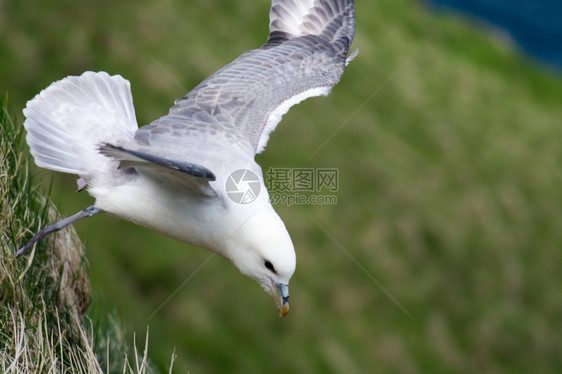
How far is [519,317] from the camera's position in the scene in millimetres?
11977

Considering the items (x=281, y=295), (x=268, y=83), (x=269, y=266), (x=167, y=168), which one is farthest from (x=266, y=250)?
(x=268, y=83)

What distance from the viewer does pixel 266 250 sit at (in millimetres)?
4137

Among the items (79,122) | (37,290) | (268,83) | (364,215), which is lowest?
(364,215)

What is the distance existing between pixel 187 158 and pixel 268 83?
4.25 feet

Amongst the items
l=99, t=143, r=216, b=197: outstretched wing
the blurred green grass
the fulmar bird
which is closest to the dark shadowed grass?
the fulmar bird

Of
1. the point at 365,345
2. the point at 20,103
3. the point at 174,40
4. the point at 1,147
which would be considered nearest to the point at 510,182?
the point at 365,345

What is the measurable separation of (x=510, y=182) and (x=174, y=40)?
21.0 ft

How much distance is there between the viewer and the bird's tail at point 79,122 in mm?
4457

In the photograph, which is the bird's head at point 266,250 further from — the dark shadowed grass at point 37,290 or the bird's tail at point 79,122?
the bird's tail at point 79,122

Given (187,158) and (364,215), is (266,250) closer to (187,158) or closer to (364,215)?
(187,158)

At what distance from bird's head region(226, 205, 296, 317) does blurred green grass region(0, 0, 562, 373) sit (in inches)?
147

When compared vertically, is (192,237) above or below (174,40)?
above

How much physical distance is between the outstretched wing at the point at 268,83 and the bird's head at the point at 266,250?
67cm

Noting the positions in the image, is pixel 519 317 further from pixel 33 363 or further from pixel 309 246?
pixel 33 363
